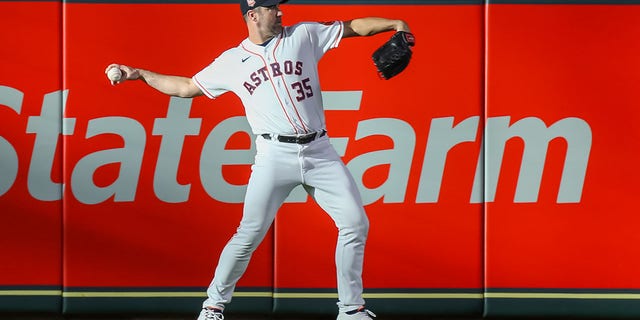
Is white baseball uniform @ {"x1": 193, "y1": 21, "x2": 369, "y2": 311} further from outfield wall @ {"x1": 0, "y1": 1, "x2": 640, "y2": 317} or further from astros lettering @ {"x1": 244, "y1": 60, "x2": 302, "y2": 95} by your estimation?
outfield wall @ {"x1": 0, "y1": 1, "x2": 640, "y2": 317}

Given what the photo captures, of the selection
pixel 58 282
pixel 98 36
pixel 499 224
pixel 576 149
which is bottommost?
pixel 58 282

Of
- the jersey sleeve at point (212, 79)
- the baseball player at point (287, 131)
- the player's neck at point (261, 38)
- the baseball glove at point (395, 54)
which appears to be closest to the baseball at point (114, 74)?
the baseball player at point (287, 131)

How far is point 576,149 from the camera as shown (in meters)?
5.54

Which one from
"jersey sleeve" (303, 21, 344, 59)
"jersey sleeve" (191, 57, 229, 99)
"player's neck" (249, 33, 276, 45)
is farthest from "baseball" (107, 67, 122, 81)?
"jersey sleeve" (303, 21, 344, 59)

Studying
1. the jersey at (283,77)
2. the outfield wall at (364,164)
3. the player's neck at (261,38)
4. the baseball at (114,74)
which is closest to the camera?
the baseball at (114,74)

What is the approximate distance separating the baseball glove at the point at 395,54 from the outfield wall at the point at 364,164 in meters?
0.68

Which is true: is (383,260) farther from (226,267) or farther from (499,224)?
(226,267)

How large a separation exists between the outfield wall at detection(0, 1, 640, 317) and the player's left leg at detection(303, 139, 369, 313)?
0.67 m

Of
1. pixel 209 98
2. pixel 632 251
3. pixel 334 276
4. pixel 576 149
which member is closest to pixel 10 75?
pixel 209 98

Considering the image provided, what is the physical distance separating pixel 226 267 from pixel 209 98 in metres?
1.05

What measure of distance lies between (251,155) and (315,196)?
73 cm

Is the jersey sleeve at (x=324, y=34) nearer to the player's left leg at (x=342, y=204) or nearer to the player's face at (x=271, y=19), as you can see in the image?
the player's face at (x=271, y=19)

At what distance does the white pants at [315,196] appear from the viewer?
16.0ft

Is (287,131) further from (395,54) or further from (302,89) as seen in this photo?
(395,54)
